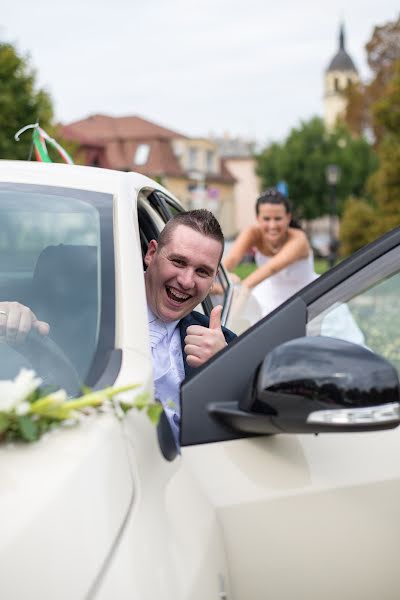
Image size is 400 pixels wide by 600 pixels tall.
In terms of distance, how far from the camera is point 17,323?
237 cm

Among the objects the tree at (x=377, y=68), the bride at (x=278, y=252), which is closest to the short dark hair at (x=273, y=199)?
the bride at (x=278, y=252)

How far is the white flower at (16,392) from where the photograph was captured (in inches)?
69.2

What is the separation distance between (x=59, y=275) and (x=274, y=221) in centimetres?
551

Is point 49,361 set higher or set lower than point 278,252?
lower

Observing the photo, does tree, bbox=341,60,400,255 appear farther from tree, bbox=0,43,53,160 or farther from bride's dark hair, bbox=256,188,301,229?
bride's dark hair, bbox=256,188,301,229

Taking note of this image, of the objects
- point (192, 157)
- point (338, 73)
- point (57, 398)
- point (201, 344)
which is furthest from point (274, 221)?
point (338, 73)

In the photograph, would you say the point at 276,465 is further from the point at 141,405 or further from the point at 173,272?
the point at 173,272

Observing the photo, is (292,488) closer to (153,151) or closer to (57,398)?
(57,398)

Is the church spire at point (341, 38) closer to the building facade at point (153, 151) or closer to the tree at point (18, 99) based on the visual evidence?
the building facade at point (153, 151)

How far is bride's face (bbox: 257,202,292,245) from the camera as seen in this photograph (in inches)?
311

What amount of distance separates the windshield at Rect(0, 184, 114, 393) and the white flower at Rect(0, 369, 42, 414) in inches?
11.8

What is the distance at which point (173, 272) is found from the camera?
297cm

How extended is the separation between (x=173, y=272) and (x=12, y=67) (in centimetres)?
4484

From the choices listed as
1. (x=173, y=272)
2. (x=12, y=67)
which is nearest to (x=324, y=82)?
(x=12, y=67)
